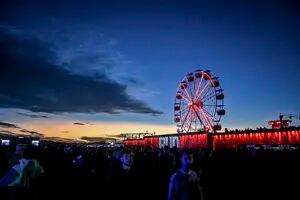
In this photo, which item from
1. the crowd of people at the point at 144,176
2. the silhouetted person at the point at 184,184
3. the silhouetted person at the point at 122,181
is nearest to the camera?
the silhouetted person at the point at 184,184

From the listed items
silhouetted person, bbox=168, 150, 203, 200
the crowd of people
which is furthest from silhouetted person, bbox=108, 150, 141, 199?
silhouetted person, bbox=168, 150, 203, 200

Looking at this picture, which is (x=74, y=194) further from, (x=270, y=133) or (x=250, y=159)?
(x=270, y=133)

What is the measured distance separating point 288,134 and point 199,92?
37.3 ft

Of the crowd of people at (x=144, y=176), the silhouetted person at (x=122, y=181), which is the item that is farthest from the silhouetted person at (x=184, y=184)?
the silhouetted person at (x=122, y=181)

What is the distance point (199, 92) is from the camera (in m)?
A: 40.1

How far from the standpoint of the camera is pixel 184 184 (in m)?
4.82

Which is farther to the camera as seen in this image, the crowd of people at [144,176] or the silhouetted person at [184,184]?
the crowd of people at [144,176]

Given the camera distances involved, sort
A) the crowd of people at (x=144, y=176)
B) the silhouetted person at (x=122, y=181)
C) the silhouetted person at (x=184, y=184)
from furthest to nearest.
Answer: the silhouetted person at (x=122, y=181), the crowd of people at (x=144, y=176), the silhouetted person at (x=184, y=184)

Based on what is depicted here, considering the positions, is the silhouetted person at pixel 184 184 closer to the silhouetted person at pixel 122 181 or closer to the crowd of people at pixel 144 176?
the crowd of people at pixel 144 176

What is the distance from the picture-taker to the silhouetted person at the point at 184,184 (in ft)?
15.7

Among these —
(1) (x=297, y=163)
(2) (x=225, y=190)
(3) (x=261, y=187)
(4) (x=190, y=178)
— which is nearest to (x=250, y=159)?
(1) (x=297, y=163)

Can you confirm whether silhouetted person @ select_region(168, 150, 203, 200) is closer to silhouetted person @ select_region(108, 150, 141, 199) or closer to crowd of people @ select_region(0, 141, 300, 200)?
crowd of people @ select_region(0, 141, 300, 200)

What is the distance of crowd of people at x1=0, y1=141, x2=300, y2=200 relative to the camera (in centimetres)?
546

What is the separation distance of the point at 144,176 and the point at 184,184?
23.7ft
